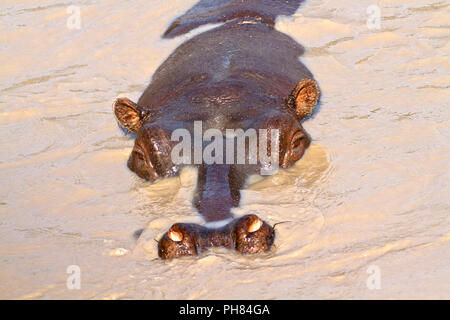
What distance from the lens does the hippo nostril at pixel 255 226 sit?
394cm

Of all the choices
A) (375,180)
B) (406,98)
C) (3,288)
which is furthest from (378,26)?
(3,288)

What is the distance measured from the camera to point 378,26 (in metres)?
8.51

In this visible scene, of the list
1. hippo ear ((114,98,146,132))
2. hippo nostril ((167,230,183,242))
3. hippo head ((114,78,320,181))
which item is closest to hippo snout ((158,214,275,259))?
hippo nostril ((167,230,183,242))

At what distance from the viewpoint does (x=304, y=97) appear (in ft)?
19.1

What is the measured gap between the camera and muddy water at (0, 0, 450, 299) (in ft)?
13.2

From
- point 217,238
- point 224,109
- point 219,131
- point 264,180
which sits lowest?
point 217,238

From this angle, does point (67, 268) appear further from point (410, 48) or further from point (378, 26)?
point (378, 26)

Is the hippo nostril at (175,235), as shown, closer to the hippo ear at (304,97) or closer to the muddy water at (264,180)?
the muddy water at (264,180)

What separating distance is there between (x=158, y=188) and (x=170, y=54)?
2889 millimetres

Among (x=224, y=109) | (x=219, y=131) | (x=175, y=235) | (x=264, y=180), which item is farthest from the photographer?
(x=224, y=109)

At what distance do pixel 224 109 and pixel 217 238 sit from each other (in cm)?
159

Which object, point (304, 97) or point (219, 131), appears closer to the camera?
point (219, 131)

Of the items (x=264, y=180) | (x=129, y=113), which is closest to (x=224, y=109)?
(x=264, y=180)

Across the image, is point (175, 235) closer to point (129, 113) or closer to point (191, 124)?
point (191, 124)
